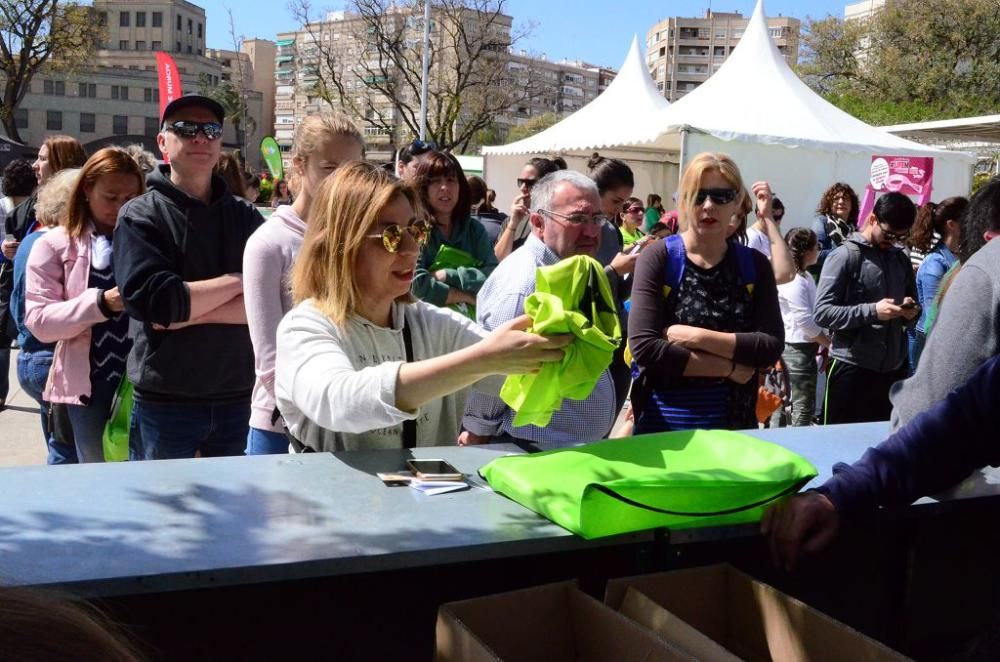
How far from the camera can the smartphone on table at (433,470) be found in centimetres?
214

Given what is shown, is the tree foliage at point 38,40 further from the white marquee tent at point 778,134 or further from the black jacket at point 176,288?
the black jacket at point 176,288

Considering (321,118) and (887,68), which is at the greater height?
(887,68)

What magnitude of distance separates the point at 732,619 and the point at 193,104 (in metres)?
2.69

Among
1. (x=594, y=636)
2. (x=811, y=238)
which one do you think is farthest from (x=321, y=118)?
(x=811, y=238)

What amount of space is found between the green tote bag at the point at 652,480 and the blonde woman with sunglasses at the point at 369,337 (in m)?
0.24

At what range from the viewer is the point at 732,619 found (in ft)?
6.61

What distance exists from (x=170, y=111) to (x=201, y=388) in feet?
3.41

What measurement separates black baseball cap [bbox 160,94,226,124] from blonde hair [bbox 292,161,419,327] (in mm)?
1303

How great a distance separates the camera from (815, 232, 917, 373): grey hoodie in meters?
5.40

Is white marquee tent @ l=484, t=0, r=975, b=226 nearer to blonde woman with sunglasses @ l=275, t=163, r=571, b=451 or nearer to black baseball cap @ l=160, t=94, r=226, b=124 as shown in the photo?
black baseball cap @ l=160, t=94, r=226, b=124

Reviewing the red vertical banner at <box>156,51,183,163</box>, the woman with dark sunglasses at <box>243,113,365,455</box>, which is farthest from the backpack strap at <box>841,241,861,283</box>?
the red vertical banner at <box>156,51,183,163</box>

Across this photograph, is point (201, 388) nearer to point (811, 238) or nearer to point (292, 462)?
point (292, 462)

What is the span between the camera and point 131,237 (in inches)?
129

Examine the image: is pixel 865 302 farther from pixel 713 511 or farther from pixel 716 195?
pixel 713 511
